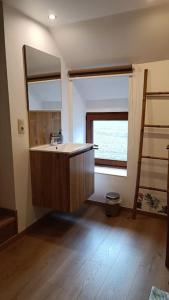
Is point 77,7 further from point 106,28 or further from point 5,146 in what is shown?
point 5,146

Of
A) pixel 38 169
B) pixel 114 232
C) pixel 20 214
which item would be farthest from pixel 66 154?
pixel 114 232

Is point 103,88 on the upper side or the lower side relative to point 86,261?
upper

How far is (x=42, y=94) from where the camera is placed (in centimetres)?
266

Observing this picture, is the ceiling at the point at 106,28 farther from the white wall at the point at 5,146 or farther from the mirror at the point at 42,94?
the white wall at the point at 5,146

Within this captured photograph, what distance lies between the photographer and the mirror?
96.3 inches

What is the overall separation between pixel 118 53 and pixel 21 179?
180 cm

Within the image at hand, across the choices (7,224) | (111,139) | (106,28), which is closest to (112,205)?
(111,139)

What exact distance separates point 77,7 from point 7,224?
2.17 meters

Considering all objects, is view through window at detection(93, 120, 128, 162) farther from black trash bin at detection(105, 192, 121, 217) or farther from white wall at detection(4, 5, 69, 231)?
white wall at detection(4, 5, 69, 231)

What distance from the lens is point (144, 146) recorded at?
111 inches

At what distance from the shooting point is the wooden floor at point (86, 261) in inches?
67.4

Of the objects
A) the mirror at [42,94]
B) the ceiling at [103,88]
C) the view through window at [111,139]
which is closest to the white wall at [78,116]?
the ceiling at [103,88]

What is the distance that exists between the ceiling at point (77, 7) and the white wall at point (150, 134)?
728mm

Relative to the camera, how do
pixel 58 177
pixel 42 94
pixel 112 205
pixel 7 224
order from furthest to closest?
pixel 112 205, pixel 42 94, pixel 58 177, pixel 7 224
